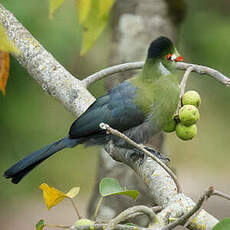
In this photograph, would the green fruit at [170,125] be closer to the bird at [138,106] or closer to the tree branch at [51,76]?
the bird at [138,106]

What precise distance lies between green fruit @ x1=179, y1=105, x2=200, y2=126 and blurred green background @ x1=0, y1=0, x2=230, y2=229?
186 centimetres

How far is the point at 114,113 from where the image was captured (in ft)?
6.93

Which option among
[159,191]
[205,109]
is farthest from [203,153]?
[159,191]

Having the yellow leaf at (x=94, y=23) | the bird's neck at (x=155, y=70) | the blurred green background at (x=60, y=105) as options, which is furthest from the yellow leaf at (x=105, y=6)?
the blurred green background at (x=60, y=105)

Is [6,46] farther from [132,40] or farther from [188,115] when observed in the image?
[132,40]

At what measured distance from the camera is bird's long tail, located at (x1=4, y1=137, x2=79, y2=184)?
2103mm

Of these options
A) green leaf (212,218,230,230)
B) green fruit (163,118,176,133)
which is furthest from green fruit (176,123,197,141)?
green leaf (212,218,230,230)

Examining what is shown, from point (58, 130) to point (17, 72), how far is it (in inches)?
34.8

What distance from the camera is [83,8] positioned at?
0.88 meters

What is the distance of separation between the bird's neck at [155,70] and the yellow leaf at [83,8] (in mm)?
1225

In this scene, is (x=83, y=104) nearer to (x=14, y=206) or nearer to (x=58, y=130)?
(x=58, y=130)

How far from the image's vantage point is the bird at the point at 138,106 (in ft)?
6.70

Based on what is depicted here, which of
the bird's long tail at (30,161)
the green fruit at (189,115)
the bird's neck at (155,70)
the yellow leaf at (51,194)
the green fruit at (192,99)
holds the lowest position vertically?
the bird's long tail at (30,161)

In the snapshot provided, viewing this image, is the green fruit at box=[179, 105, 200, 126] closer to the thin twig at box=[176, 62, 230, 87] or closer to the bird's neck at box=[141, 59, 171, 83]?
the thin twig at box=[176, 62, 230, 87]
